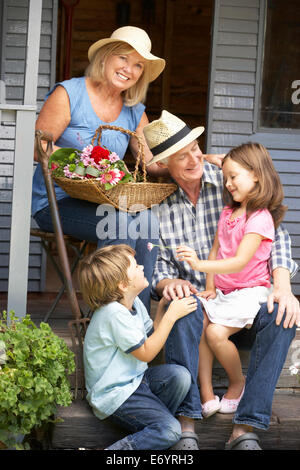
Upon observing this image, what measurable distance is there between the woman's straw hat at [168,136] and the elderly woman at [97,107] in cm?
18

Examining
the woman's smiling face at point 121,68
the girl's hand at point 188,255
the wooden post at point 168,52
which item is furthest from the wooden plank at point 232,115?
the wooden post at point 168,52

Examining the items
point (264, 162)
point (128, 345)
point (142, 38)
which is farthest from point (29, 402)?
point (142, 38)

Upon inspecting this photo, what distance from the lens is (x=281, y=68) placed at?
177 inches

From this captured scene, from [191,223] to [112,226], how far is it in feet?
1.24

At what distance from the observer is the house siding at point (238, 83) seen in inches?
173

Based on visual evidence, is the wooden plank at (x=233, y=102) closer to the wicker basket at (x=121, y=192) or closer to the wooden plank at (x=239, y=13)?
the wooden plank at (x=239, y=13)

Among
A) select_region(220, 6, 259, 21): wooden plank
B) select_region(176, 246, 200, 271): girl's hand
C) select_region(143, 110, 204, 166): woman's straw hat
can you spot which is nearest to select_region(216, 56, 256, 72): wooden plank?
select_region(220, 6, 259, 21): wooden plank

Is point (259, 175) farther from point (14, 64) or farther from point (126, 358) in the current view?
point (14, 64)

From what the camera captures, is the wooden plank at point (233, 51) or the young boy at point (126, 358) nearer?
the young boy at point (126, 358)

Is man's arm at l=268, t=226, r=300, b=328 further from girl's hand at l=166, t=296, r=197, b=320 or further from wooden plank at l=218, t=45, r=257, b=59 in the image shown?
wooden plank at l=218, t=45, r=257, b=59

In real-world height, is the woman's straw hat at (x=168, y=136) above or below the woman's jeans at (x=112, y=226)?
above

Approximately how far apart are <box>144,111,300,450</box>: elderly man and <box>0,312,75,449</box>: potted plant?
16.7 inches

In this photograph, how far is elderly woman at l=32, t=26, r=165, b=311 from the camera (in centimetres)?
308
